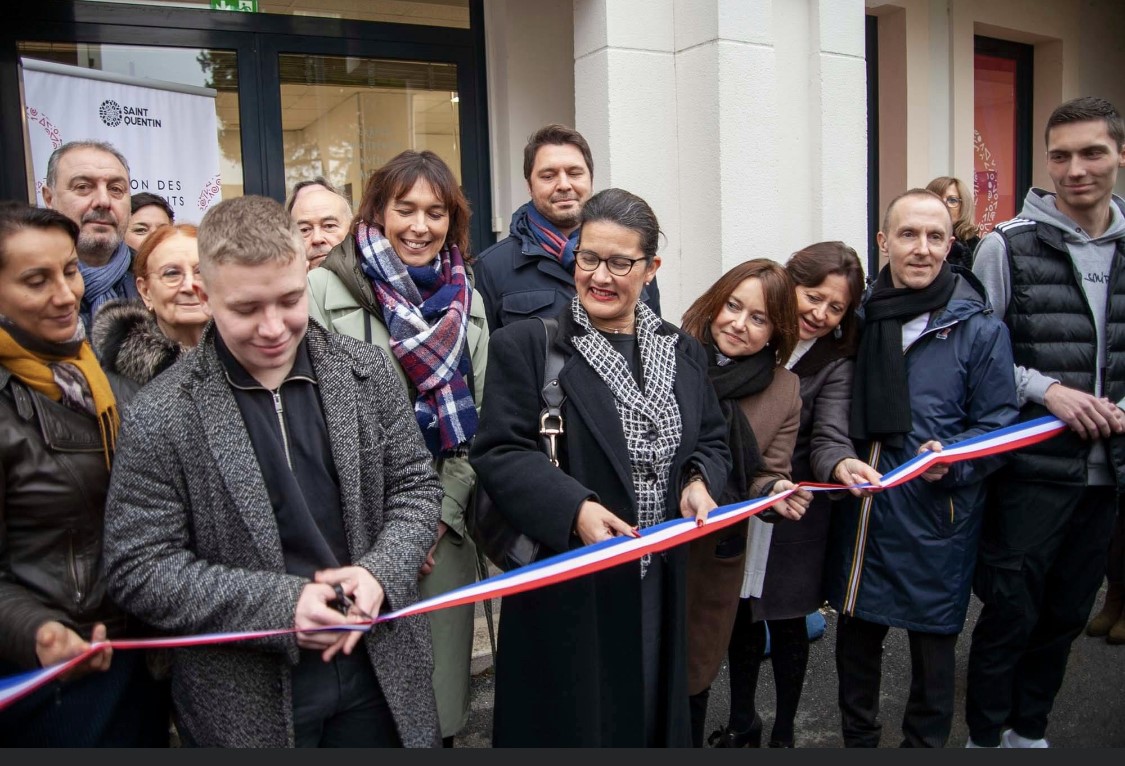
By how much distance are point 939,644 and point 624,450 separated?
157 cm

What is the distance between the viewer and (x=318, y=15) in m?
6.37

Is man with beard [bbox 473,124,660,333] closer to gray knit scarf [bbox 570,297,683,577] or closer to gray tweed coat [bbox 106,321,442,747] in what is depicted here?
gray knit scarf [bbox 570,297,683,577]

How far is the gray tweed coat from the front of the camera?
190cm

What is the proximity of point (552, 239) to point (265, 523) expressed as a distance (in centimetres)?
195

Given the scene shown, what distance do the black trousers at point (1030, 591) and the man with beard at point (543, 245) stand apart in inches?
62.3

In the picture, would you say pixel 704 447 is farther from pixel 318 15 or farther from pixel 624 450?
pixel 318 15

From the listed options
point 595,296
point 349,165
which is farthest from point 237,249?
point 349,165

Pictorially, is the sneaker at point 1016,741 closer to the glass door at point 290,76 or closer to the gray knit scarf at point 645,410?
the gray knit scarf at point 645,410

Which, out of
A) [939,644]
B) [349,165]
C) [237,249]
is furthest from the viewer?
[349,165]

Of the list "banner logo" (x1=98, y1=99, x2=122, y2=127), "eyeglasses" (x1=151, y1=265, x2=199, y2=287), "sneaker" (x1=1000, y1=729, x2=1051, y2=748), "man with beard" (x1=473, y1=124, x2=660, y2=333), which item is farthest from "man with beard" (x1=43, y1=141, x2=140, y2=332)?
"sneaker" (x1=1000, y1=729, x2=1051, y2=748)

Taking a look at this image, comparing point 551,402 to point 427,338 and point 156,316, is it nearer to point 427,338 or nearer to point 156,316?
point 427,338

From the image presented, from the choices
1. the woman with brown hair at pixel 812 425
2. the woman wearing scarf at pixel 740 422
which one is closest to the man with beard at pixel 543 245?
the woman wearing scarf at pixel 740 422

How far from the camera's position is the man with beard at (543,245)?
346 cm

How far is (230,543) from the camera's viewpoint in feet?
6.48
